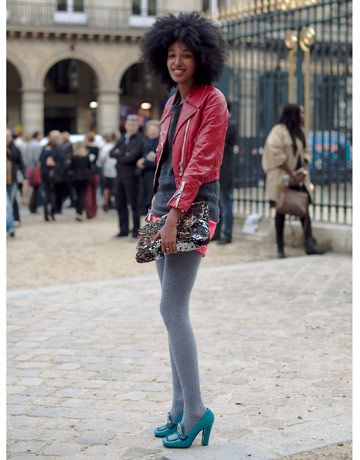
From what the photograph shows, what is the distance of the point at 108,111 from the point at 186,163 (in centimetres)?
3639

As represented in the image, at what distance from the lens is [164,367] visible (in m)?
5.52

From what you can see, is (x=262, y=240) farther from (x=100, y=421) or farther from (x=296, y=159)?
(x=100, y=421)

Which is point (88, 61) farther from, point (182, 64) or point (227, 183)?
point (182, 64)

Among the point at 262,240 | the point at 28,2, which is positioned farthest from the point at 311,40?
the point at 28,2

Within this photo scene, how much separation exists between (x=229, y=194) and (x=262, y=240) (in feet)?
2.52

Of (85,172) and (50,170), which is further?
(50,170)

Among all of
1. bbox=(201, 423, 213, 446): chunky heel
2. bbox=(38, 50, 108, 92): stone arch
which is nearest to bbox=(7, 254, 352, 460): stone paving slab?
bbox=(201, 423, 213, 446): chunky heel

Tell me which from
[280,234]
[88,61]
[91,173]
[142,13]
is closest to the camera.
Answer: [280,234]

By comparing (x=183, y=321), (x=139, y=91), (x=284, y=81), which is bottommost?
(x=183, y=321)

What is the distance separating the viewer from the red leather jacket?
3.81 meters

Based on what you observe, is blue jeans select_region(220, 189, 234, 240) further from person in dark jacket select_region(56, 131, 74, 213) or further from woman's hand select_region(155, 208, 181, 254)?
woman's hand select_region(155, 208, 181, 254)

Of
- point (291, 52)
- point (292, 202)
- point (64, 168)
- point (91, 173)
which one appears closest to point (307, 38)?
point (291, 52)

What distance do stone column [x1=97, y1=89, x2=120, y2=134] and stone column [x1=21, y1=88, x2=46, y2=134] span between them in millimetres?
2691

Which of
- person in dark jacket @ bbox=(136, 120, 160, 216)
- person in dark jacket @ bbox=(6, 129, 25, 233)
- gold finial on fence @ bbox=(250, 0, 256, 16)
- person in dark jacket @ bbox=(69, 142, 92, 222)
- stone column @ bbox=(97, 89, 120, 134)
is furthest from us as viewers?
stone column @ bbox=(97, 89, 120, 134)
